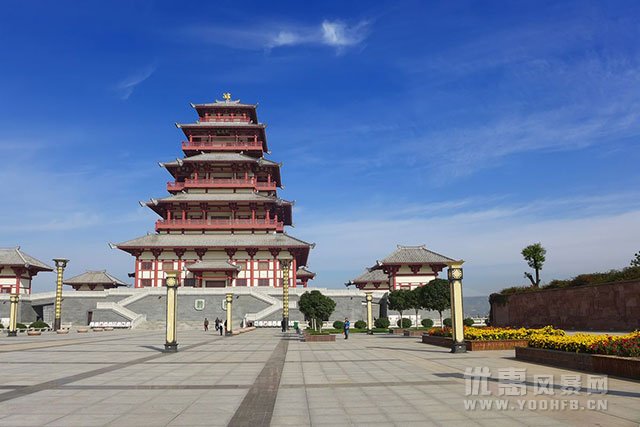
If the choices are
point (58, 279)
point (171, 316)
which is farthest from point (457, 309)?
point (58, 279)

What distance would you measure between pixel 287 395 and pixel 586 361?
8033 millimetres

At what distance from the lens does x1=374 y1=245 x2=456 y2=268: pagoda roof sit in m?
55.3

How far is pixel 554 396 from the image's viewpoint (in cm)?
958

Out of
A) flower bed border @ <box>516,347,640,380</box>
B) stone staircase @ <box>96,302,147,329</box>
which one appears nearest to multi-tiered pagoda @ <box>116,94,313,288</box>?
stone staircase @ <box>96,302,147,329</box>

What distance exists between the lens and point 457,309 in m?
19.4

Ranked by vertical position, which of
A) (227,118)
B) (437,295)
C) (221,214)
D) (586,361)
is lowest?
(586,361)

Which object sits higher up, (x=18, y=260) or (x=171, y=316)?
(x=18, y=260)

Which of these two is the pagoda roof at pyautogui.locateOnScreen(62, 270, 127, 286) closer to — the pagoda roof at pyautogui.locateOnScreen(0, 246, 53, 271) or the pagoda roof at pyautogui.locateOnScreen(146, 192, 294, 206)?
the pagoda roof at pyautogui.locateOnScreen(0, 246, 53, 271)

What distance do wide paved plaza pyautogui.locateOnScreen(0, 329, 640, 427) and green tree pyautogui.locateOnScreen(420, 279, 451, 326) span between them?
1862 centimetres

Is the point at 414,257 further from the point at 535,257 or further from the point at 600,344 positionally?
the point at 600,344

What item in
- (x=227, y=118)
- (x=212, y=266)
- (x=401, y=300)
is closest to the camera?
(x=401, y=300)

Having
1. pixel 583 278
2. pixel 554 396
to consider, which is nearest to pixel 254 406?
pixel 554 396

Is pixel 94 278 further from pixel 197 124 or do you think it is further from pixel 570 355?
pixel 570 355

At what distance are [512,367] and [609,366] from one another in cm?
270
